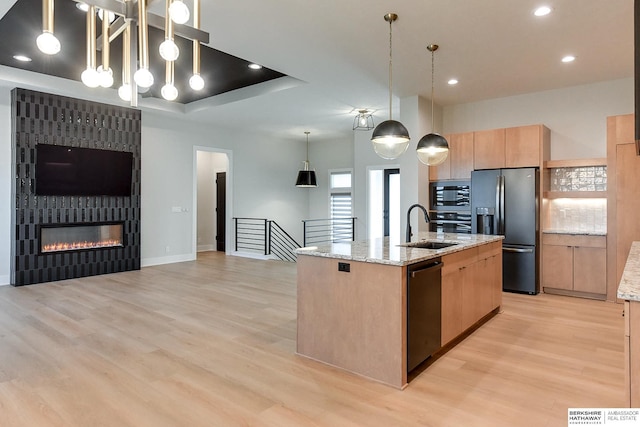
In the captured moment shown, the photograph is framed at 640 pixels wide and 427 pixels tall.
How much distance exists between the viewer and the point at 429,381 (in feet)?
9.24

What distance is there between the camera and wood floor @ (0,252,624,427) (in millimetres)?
2359

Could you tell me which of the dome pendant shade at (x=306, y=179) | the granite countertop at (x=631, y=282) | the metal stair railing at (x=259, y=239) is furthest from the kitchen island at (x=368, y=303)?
the dome pendant shade at (x=306, y=179)

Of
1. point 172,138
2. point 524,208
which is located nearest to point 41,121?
point 172,138

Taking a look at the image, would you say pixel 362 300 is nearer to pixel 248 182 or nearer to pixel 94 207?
pixel 94 207

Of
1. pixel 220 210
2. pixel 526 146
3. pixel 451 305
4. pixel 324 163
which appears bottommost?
pixel 451 305

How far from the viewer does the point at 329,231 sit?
11.0 m

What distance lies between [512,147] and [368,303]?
4094 millimetres

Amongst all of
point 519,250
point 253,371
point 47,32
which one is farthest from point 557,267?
point 47,32

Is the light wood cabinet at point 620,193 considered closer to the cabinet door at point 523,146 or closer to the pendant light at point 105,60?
the cabinet door at point 523,146

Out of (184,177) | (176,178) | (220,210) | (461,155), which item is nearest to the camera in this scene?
(461,155)

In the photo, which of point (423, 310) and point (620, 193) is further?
point (620, 193)

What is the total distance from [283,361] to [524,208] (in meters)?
4.15

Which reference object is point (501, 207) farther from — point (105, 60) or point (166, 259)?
point (166, 259)

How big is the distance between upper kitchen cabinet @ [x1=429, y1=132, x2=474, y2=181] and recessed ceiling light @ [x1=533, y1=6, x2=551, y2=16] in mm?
2630
